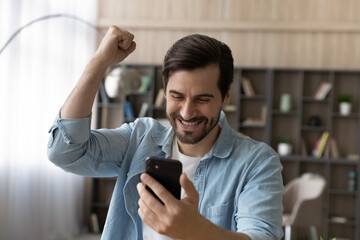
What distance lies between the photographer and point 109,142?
1630 mm

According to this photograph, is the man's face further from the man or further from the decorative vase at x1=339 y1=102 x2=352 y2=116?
the decorative vase at x1=339 y1=102 x2=352 y2=116

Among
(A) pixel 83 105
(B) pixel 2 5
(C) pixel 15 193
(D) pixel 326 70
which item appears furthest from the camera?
(D) pixel 326 70

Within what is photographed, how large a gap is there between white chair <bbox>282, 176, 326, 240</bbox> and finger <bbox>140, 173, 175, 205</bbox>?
165 inches

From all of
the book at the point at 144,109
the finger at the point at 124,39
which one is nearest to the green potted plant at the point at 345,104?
the book at the point at 144,109

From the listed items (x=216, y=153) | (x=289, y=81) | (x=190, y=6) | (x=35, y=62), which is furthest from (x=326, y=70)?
(x=216, y=153)

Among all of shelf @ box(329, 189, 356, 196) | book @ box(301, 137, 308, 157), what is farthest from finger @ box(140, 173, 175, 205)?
shelf @ box(329, 189, 356, 196)

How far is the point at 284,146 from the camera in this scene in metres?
6.63

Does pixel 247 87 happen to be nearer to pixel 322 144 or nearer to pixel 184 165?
pixel 322 144

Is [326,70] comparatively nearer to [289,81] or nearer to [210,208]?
[289,81]

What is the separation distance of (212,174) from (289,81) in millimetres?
5496

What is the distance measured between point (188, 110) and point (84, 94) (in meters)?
0.32

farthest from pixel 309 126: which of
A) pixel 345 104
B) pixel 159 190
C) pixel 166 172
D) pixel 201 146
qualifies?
pixel 159 190

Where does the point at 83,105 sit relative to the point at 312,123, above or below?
above

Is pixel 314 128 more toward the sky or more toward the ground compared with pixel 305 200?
more toward the sky
